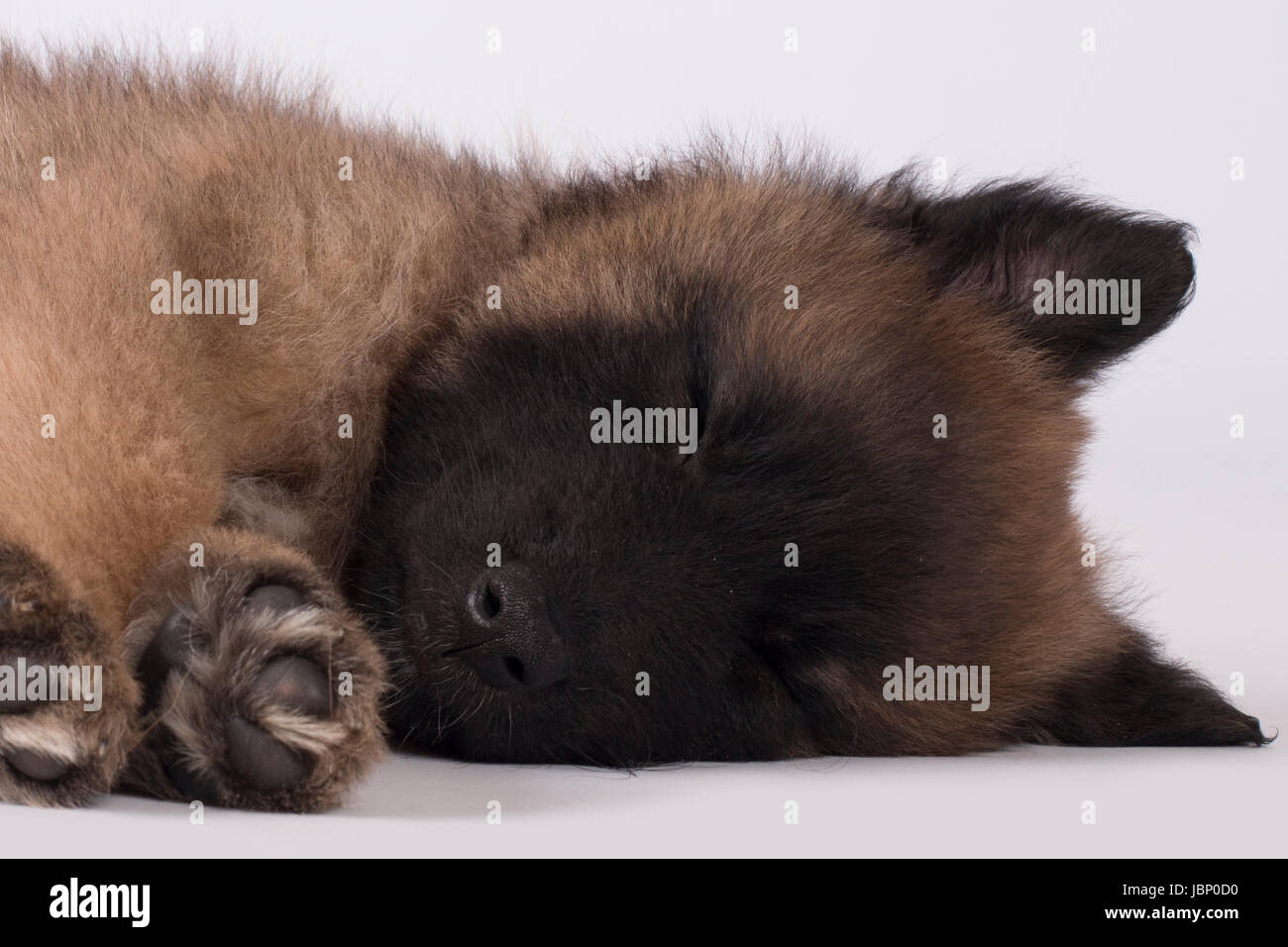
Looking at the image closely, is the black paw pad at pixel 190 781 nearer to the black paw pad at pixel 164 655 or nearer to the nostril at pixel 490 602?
the black paw pad at pixel 164 655

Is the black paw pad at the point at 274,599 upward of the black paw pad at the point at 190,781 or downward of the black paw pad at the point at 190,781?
upward

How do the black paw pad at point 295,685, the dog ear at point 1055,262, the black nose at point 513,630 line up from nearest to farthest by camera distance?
the black paw pad at point 295,685 → the black nose at point 513,630 → the dog ear at point 1055,262

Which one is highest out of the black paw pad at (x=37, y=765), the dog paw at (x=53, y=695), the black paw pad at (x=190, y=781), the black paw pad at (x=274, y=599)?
the black paw pad at (x=274, y=599)

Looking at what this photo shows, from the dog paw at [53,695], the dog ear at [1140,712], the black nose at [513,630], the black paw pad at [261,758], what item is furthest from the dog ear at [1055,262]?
the dog paw at [53,695]

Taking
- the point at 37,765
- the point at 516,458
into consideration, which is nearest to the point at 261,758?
the point at 37,765

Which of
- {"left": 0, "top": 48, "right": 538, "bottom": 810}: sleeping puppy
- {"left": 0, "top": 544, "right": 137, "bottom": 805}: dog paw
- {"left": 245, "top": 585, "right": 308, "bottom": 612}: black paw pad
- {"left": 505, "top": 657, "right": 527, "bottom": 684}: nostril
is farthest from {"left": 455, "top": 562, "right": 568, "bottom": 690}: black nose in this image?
{"left": 0, "top": 544, "right": 137, "bottom": 805}: dog paw

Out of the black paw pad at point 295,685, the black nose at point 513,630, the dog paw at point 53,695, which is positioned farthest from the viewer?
the black nose at point 513,630

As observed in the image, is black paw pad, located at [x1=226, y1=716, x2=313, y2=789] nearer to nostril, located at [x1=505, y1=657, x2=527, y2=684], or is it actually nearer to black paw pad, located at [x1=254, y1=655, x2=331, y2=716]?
black paw pad, located at [x1=254, y1=655, x2=331, y2=716]
